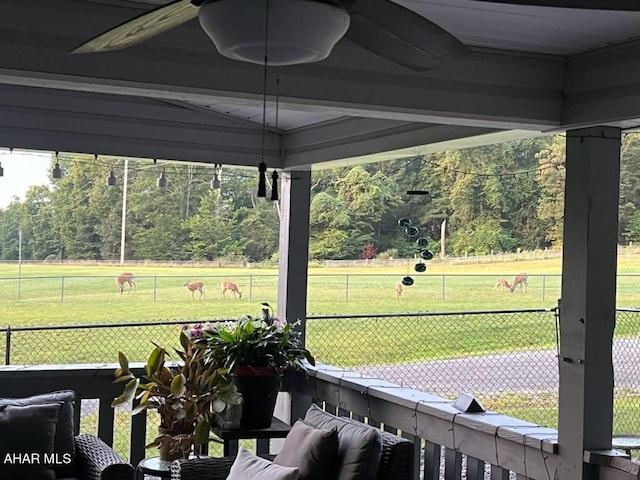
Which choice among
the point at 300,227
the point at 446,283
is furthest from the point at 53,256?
the point at 300,227

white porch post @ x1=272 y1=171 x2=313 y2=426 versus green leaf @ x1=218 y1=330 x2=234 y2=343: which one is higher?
white porch post @ x1=272 y1=171 x2=313 y2=426

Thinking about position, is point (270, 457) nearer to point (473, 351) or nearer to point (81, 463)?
point (81, 463)

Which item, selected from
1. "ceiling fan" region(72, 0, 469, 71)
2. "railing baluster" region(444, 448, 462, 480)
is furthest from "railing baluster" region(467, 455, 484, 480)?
"ceiling fan" region(72, 0, 469, 71)

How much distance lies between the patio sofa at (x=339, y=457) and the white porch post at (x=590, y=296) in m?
0.63

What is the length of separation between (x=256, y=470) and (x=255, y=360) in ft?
2.97

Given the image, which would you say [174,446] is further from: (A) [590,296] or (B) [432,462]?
(A) [590,296]

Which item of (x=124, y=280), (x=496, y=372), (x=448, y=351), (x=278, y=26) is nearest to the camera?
(x=278, y=26)

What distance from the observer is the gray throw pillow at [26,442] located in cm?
357

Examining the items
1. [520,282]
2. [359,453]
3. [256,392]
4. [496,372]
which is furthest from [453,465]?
[520,282]

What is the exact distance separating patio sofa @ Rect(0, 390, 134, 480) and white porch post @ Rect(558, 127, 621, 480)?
1.93 m

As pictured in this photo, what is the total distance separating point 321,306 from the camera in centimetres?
1065

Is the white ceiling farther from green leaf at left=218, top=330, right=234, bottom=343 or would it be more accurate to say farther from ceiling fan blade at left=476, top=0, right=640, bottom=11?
green leaf at left=218, top=330, right=234, bottom=343

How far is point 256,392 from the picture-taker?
3949 millimetres

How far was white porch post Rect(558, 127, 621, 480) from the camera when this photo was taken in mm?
2932
